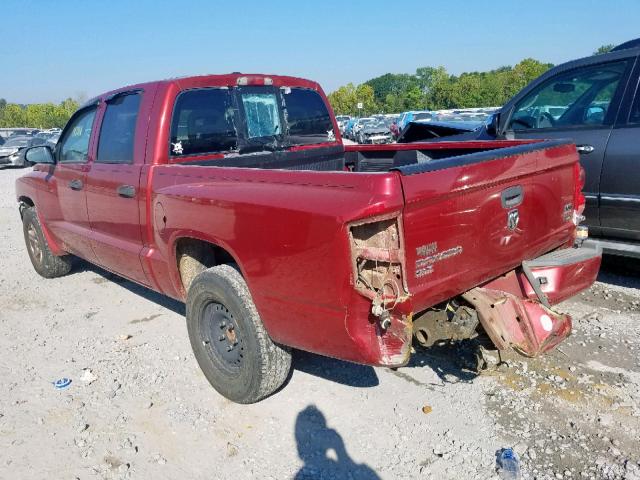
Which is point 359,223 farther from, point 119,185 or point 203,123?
point 119,185

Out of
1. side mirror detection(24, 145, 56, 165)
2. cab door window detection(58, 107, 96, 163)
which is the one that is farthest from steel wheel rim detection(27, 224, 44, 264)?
cab door window detection(58, 107, 96, 163)

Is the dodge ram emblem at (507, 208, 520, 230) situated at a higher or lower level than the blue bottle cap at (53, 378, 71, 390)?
higher

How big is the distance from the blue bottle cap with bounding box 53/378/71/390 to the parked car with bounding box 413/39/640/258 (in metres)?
4.40

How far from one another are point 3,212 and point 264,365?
10.7 m

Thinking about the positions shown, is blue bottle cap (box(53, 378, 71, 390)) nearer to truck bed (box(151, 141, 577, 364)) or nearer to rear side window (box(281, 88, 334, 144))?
truck bed (box(151, 141, 577, 364))

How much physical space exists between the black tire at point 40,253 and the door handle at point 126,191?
2.38 m

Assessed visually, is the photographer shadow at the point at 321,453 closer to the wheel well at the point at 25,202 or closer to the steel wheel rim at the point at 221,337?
the steel wheel rim at the point at 221,337

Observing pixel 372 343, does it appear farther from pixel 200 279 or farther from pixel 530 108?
pixel 530 108

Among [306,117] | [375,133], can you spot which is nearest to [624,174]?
[306,117]

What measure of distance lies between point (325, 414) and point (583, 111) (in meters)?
3.80

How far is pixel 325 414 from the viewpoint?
318 centimetres

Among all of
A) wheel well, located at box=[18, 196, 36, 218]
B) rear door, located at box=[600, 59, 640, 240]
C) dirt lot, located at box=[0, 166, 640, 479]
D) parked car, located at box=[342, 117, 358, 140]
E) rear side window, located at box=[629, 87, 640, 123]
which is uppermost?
rear side window, located at box=[629, 87, 640, 123]

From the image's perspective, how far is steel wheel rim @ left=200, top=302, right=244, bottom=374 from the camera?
326 centimetres

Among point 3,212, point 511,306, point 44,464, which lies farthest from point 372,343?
point 3,212
